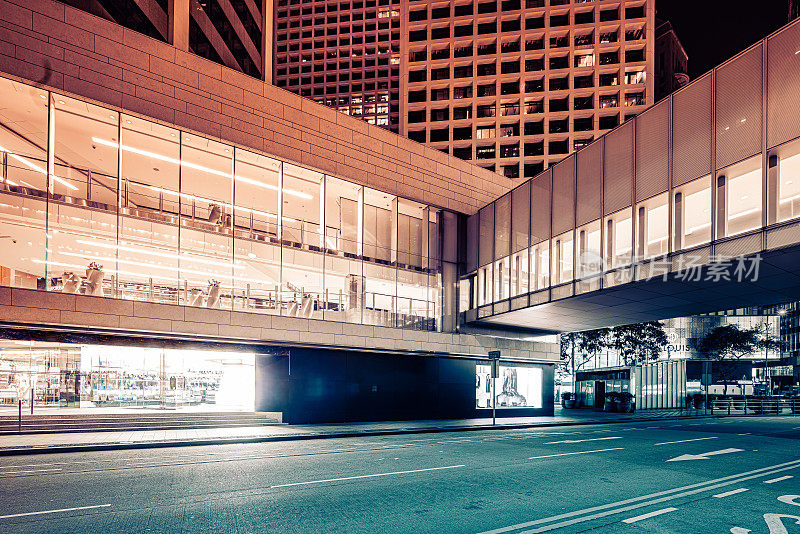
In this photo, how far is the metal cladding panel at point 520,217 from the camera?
24.9 meters

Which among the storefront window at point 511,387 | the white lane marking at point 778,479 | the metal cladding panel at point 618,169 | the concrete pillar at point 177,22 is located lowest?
the storefront window at point 511,387

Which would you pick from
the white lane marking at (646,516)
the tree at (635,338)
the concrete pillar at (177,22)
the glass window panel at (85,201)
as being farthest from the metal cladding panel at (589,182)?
the tree at (635,338)

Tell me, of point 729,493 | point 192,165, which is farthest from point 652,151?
point 192,165

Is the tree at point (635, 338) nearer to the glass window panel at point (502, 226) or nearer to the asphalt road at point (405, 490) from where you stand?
the glass window panel at point (502, 226)

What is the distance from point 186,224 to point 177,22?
8026 mm

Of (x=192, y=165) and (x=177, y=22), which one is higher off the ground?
(x=177, y=22)

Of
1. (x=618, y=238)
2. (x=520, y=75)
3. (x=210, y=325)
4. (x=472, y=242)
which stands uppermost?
(x=520, y=75)

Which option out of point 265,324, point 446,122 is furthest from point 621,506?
point 446,122

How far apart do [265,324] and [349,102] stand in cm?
10454

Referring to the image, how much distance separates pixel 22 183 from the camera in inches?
691

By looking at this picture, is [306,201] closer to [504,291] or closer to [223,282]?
[223,282]

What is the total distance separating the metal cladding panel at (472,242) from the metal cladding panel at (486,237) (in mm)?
350

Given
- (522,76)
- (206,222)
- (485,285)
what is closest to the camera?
(206,222)

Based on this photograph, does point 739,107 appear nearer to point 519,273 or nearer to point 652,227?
point 652,227
